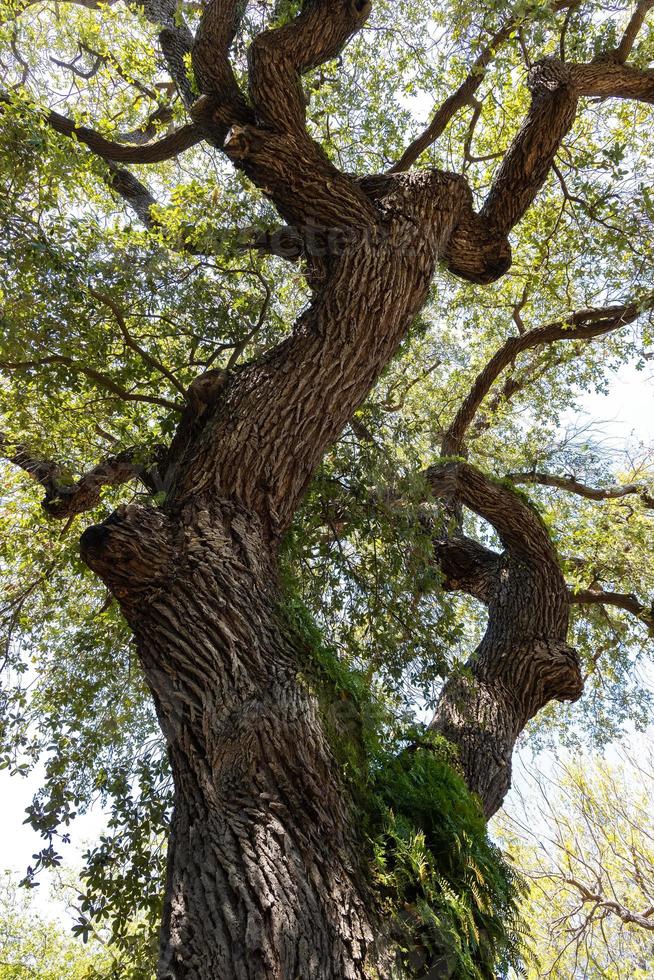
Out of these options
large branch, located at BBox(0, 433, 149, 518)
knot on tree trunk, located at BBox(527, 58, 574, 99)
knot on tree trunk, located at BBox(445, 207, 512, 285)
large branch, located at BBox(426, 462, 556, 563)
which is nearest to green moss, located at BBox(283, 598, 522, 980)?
large branch, located at BBox(0, 433, 149, 518)

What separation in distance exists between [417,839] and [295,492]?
183cm

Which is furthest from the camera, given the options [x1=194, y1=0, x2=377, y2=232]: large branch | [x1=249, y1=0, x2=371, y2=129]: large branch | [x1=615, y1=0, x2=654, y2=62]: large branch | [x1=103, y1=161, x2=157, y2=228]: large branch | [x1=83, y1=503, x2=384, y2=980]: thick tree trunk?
[x1=103, y1=161, x2=157, y2=228]: large branch

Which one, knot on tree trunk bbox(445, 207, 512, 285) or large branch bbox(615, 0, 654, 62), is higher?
large branch bbox(615, 0, 654, 62)

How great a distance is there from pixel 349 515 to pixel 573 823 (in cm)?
767

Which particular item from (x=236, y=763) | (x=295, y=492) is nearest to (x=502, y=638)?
(x=295, y=492)

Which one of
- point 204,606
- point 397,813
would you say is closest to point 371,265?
point 204,606

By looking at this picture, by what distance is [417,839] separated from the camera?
9.46 ft

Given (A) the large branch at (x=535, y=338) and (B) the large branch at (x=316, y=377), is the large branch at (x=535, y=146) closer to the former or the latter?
(B) the large branch at (x=316, y=377)

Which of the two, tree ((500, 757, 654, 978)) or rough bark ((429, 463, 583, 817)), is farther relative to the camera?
tree ((500, 757, 654, 978))

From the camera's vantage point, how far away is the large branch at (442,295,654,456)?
738 cm

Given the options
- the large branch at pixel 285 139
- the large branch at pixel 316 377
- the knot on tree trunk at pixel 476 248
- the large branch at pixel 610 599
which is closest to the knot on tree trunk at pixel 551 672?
the large branch at pixel 610 599

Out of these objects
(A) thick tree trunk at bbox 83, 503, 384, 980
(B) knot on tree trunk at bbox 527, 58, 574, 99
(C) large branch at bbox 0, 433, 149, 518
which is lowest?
(A) thick tree trunk at bbox 83, 503, 384, 980

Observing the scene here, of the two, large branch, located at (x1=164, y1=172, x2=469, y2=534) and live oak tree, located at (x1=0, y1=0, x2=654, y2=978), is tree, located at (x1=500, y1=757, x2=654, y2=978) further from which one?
large branch, located at (x1=164, y1=172, x2=469, y2=534)

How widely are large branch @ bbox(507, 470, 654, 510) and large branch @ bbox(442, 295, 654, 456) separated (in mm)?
853
